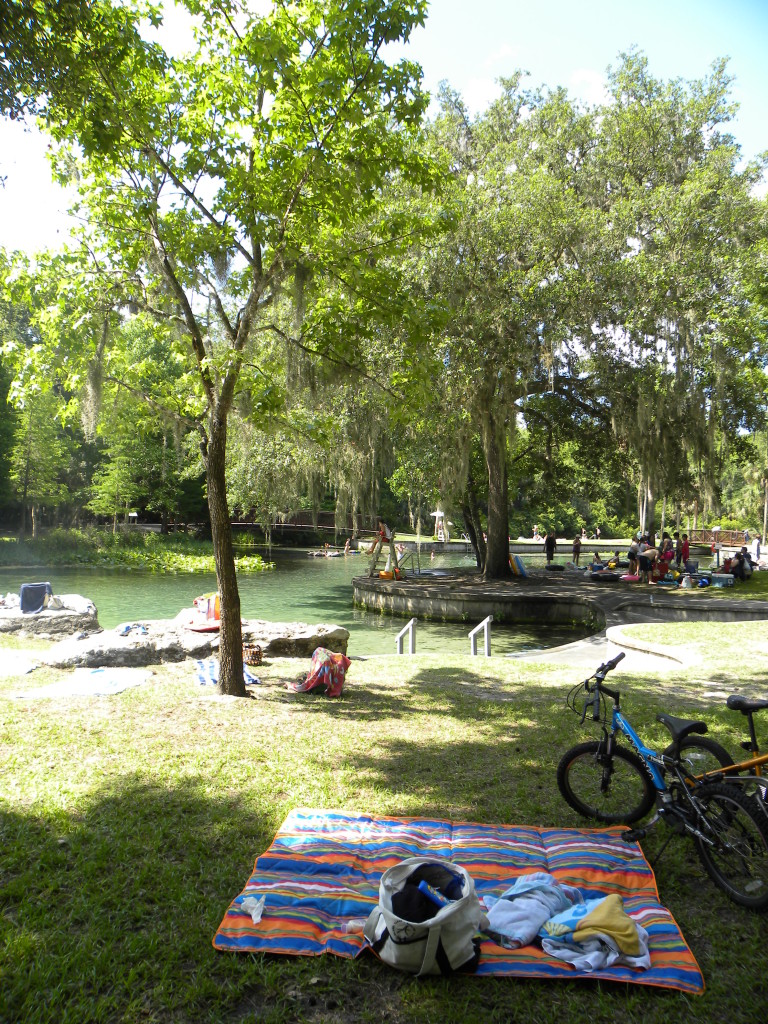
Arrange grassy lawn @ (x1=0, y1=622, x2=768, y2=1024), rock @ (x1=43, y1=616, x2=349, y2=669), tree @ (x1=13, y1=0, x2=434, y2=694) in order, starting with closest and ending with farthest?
grassy lawn @ (x1=0, y1=622, x2=768, y2=1024) → tree @ (x1=13, y1=0, x2=434, y2=694) → rock @ (x1=43, y1=616, x2=349, y2=669)

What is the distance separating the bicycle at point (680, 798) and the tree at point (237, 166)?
13.6 feet

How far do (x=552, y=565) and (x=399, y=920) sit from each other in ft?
75.2

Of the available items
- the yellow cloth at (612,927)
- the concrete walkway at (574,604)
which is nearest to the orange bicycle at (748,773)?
the yellow cloth at (612,927)

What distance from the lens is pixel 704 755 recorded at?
13.7 feet

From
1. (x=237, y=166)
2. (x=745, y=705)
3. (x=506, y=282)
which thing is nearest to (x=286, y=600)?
(x=506, y=282)

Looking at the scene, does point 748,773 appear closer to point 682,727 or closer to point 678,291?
point 682,727

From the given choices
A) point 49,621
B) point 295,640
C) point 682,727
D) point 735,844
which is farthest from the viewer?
point 49,621

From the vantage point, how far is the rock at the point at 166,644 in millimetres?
8578

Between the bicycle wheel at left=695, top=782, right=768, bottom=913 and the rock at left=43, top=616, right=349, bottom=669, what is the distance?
6.77m

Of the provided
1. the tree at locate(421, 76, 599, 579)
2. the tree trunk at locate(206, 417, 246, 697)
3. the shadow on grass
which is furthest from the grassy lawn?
the tree at locate(421, 76, 599, 579)

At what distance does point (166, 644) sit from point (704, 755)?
7.11 meters

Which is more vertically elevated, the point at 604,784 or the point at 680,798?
the point at 680,798

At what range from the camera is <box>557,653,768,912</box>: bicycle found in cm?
324

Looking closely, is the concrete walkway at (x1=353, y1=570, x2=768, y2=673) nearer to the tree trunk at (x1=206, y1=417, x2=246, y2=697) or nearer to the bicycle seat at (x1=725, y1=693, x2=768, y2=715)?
the tree trunk at (x1=206, y1=417, x2=246, y2=697)
